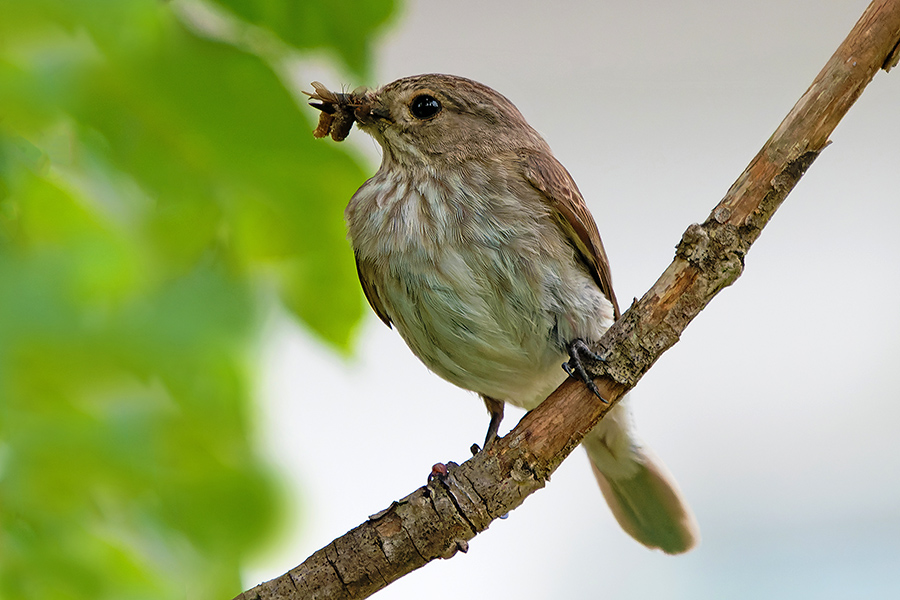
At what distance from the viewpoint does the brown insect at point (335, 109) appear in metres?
1.38

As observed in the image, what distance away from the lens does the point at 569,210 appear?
4.49 ft

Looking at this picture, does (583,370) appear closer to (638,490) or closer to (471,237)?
(471,237)

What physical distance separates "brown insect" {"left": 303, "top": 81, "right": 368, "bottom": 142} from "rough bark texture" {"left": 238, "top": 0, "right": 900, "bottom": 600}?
1.99 feet

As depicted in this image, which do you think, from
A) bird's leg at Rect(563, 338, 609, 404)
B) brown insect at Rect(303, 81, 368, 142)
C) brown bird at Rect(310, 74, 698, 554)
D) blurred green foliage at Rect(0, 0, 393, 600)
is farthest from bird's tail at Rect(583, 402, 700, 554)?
blurred green foliage at Rect(0, 0, 393, 600)

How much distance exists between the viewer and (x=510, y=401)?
65.8 inches

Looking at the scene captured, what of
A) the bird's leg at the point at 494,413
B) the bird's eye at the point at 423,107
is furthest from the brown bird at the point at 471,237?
the bird's leg at the point at 494,413

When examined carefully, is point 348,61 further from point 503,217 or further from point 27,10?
point 503,217

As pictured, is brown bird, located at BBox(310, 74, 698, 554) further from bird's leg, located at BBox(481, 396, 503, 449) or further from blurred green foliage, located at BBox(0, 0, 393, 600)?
blurred green foliage, located at BBox(0, 0, 393, 600)

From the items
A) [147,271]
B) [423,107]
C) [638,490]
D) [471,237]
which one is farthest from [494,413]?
[147,271]

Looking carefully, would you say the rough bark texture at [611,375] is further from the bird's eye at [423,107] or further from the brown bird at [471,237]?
the bird's eye at [423,107]

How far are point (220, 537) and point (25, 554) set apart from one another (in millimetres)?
177

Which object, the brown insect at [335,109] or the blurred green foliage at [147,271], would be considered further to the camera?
the brown insect at [335,109]

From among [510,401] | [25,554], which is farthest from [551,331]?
[25,554]

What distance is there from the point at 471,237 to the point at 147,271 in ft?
1.98
